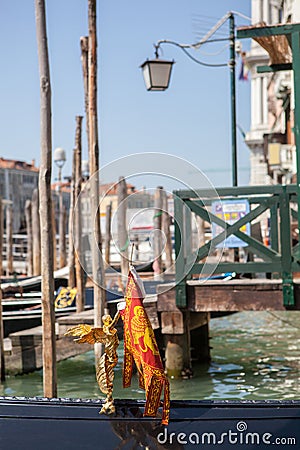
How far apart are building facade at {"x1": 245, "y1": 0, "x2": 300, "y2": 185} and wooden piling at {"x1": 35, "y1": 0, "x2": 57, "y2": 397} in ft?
54.5

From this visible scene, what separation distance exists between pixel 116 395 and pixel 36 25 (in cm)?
335

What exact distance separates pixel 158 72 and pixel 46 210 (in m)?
3.70

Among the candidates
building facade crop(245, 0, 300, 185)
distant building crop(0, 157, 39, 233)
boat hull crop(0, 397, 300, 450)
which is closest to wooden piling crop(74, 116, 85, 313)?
boat hull crop(0, 397, 300, 450)

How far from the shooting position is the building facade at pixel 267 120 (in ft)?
78.5

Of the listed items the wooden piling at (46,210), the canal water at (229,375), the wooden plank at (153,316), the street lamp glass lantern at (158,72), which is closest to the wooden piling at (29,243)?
the canal water at (229,375)

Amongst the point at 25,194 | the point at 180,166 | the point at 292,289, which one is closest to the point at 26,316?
the point at 292,289

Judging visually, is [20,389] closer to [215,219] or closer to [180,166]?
[215,219]

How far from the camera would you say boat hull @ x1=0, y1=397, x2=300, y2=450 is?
4.39m

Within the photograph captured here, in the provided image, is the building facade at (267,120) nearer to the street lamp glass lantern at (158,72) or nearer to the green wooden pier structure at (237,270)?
the street lamp glass lantern at (158,72)

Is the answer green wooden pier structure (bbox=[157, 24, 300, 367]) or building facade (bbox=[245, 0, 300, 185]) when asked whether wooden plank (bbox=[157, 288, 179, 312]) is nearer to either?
green wooden pier structure (bbox=[157, 24, 300, 367])

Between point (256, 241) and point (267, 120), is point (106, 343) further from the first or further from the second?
point (267, 120)

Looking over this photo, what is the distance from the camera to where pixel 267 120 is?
3881 centimetres

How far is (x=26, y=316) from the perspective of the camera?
1088cm

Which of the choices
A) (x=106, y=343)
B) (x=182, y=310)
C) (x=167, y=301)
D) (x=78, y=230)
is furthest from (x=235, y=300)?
(x=106, y=343)
